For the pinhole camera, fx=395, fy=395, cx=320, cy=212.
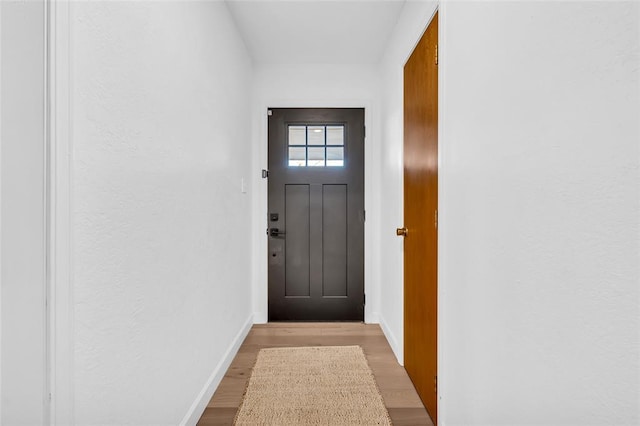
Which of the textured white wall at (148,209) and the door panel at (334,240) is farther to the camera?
the door panel at (334,240)

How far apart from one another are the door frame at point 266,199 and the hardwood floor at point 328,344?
254 millimetres

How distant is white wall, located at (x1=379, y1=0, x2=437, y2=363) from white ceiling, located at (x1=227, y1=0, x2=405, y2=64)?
0.48 ft

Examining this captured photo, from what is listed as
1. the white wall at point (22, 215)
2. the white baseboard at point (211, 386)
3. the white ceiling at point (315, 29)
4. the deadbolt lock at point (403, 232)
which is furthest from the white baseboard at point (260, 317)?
the white wall at point (22, 215)

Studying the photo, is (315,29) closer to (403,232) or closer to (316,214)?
(316,214)

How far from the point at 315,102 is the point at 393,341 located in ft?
6.96

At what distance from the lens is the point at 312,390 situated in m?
2.23

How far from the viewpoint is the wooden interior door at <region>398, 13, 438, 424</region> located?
1881 millimetres

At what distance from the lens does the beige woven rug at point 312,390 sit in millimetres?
1943

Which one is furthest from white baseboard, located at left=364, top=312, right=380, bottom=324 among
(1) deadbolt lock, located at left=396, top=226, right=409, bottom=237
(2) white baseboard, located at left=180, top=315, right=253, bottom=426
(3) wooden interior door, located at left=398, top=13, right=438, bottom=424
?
(1) deadbolt lock, located at left=396, top=226, right=409, bottom=237
